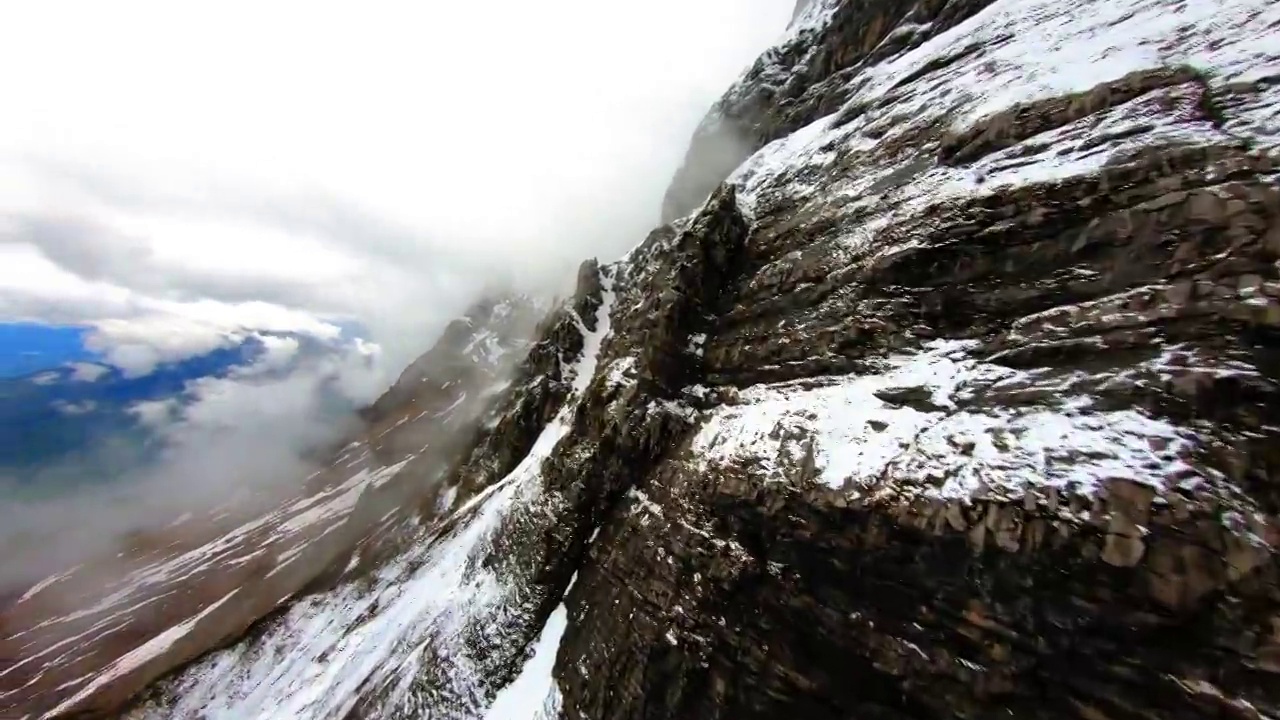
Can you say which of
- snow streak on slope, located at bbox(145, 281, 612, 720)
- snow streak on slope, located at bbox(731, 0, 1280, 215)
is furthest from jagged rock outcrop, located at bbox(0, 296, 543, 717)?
snow streak on slope, located at bbox(731, 0, 1280, 215)

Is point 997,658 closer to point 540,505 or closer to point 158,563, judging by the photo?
point 540,505

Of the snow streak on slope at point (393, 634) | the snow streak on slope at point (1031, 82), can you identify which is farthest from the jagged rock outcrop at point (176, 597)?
the snow streak on slope at point (1031, 82)

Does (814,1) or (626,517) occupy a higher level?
(814,1)

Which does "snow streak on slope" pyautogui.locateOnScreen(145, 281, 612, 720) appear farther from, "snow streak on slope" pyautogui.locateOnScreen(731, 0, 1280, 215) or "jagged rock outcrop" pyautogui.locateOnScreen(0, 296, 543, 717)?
"snow streak on slope" pyautogui.locateOnScreen(731, 0, 1280, 215)

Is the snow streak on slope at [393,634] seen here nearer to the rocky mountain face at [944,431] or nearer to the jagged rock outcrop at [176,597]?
the rocky mountain face at [944,431]

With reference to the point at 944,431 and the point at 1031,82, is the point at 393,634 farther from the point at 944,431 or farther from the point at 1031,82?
the point at 1031,82

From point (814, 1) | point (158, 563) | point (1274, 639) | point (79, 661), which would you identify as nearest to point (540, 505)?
point (1274, 639)

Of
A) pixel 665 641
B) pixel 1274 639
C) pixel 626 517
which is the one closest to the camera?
pixel 1274 639
